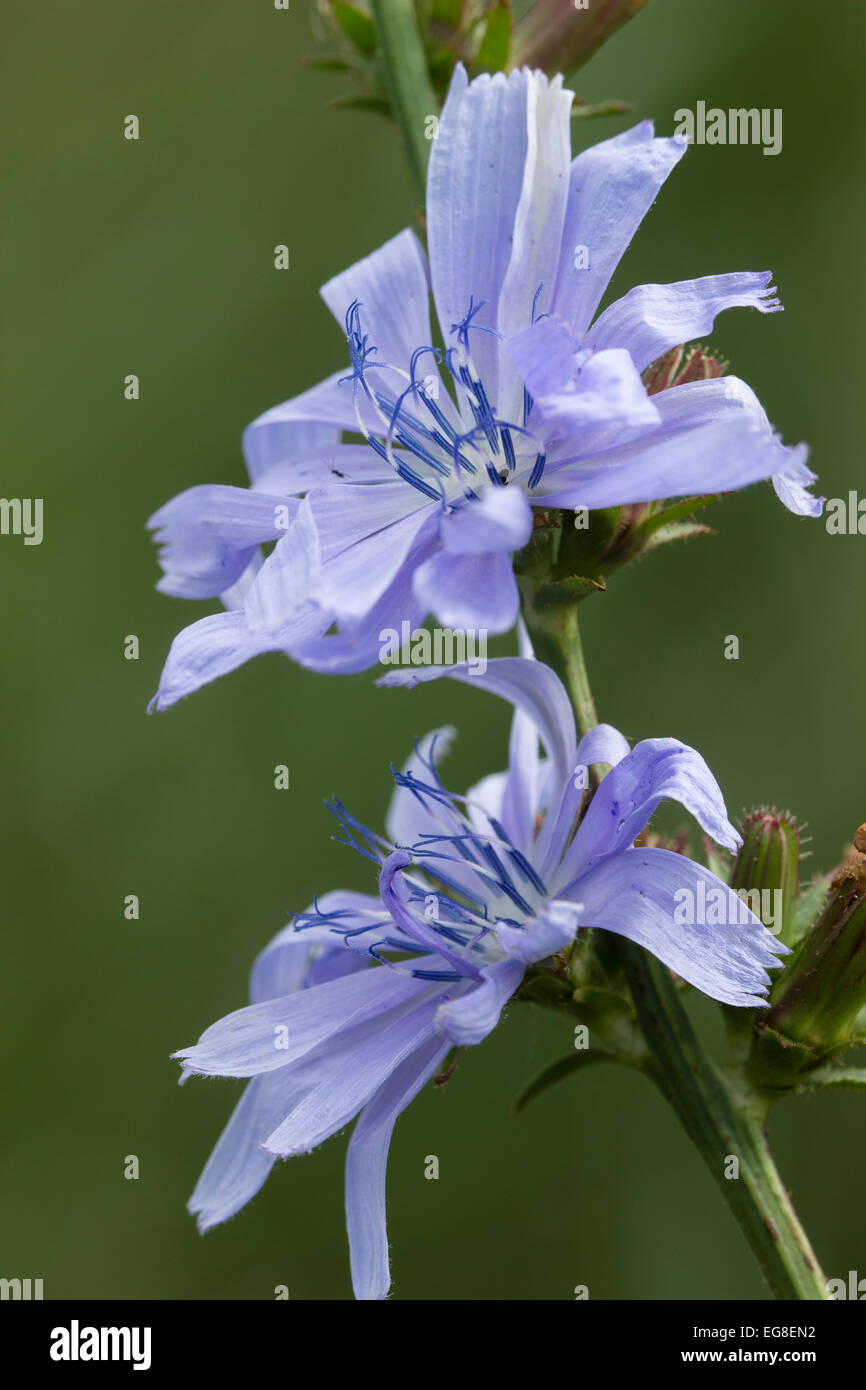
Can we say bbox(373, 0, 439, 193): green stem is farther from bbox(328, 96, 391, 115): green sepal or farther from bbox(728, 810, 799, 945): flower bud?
bbox(728, 810, 799, 945): flower bud

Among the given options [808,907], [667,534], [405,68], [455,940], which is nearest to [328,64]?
[405,68]

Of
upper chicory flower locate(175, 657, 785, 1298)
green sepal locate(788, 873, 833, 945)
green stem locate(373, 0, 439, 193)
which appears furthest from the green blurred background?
green stem locate(373, 0, 439, 193)

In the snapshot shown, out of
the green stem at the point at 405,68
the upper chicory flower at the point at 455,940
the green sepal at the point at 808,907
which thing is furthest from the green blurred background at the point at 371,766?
the green stem at the point at 405,68

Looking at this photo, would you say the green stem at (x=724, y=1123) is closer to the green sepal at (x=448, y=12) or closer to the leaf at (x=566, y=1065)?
the leaf at (x=566, y=1065)

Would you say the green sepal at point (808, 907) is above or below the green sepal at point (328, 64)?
below

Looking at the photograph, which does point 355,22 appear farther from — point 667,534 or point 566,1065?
point 566,1065

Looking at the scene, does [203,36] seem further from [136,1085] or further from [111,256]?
[136,1085]

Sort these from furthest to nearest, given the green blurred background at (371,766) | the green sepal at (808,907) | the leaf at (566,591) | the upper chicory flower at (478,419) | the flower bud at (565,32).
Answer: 1. the green blurred background at (371,766)
2. the flower bud at (565,32)
3. the green sepal at (808,907)
4. the leaf at (566,591)
5. the upper chicory flower at (478,419)
